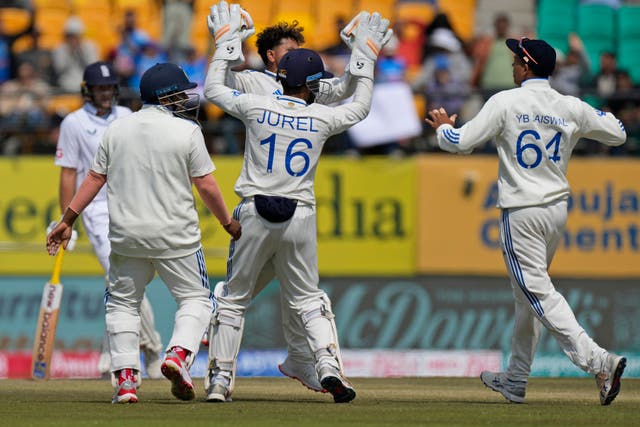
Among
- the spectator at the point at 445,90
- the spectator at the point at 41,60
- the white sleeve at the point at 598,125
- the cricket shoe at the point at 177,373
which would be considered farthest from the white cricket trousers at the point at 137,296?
the spectator at the point at 41,60

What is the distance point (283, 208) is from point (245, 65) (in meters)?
8.36

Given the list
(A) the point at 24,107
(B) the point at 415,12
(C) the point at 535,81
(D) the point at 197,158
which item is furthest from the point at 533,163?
(B) the point at 415,12

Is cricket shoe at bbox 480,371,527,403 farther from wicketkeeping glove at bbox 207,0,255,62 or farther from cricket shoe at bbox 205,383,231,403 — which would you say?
wicketkeeping glove at bbox 207,0,255,62

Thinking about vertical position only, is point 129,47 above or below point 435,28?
below

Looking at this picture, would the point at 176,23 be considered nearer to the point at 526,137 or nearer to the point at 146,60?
the point at 146,60

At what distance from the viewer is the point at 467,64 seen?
18469mm

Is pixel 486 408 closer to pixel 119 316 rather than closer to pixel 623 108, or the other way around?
pixel 119 316

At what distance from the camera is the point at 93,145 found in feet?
38.3

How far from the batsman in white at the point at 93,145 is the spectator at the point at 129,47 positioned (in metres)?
5.85

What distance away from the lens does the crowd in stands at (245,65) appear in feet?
53.4

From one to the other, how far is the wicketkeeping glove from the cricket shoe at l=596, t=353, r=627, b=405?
3194 mm

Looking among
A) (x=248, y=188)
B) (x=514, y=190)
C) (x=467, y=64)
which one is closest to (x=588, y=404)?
(x=514, y=190)

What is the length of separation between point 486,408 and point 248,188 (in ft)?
6.86

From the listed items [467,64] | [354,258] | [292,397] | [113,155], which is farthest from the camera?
[467,64]
